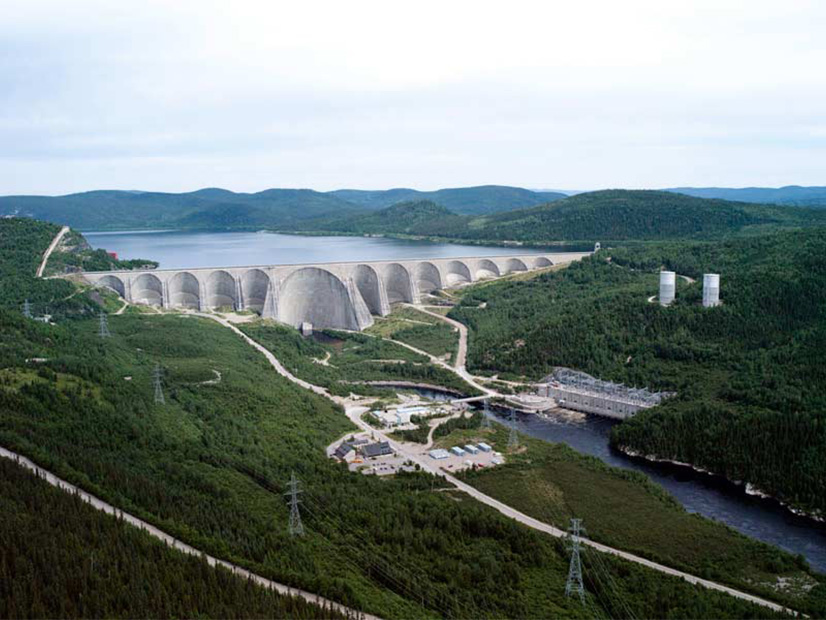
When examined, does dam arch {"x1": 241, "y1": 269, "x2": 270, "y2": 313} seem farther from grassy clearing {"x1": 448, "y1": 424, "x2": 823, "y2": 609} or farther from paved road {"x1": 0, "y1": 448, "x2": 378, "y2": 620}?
paved road {"x1": 0, "y1": 448, "x2": 378, "y2": 620}

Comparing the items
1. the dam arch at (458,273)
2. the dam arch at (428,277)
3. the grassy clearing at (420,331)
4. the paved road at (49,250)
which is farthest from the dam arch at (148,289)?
the dam arch at (458,273)

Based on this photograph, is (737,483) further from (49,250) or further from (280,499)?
(49,250)

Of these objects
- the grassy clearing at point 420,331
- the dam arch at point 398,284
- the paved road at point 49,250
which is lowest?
the grassy clearing at point 420,331

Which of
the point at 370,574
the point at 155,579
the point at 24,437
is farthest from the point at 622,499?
the point at 24,437

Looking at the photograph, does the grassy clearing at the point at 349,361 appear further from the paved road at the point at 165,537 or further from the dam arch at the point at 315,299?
the paved road at the point at 165,537

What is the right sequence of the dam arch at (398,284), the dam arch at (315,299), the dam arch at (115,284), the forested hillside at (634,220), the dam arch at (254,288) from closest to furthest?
1. the dam arch at (115,284)
2. the dam arch at (254,288)
3. the dam arch at (315,299)
4. the dam arch at (398,284)
5. the forested hillside at (634,220)

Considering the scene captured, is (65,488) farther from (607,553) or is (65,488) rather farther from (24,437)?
(607,553)
